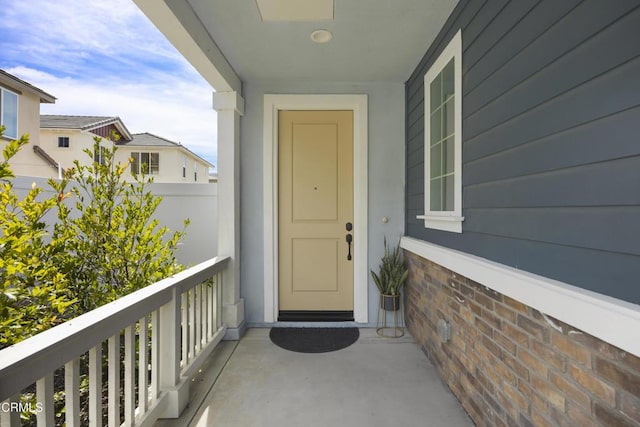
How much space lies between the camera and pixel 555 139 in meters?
1.19

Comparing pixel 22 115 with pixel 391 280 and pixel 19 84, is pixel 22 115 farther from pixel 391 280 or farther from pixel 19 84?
pixel 391 280

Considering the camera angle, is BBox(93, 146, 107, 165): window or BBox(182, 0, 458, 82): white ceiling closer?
BBox(182, 0, 458, 82): white ceiling

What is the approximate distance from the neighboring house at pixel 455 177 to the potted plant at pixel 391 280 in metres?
0.13

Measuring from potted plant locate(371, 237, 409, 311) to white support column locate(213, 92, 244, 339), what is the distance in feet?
4.64

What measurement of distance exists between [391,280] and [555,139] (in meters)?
2.14

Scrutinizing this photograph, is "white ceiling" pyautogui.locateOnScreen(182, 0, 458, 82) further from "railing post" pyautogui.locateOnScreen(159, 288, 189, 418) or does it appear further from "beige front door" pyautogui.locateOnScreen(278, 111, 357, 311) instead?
"railing post" pyautogui.locateOnScreen(159, 288, 189, 418)

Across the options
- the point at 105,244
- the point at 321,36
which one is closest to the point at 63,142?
the point at 105,244

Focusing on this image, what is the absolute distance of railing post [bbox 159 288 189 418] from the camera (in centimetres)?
188

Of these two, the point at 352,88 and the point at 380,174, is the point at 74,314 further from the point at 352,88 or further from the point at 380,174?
the point at 352,88

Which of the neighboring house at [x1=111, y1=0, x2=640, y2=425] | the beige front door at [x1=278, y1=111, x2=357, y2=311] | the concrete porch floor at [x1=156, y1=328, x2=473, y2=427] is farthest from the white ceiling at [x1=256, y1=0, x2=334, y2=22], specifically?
the concrete porch floor at [x1=156, y1=328, x2=473, y2=427]

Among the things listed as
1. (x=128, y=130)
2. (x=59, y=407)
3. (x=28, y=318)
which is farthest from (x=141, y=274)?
(x=128, y=130)

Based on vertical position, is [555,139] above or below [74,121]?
below

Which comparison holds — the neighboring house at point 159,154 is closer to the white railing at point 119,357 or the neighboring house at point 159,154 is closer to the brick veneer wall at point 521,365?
the white railing at point 119,357

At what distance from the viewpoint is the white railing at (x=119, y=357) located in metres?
0.98
